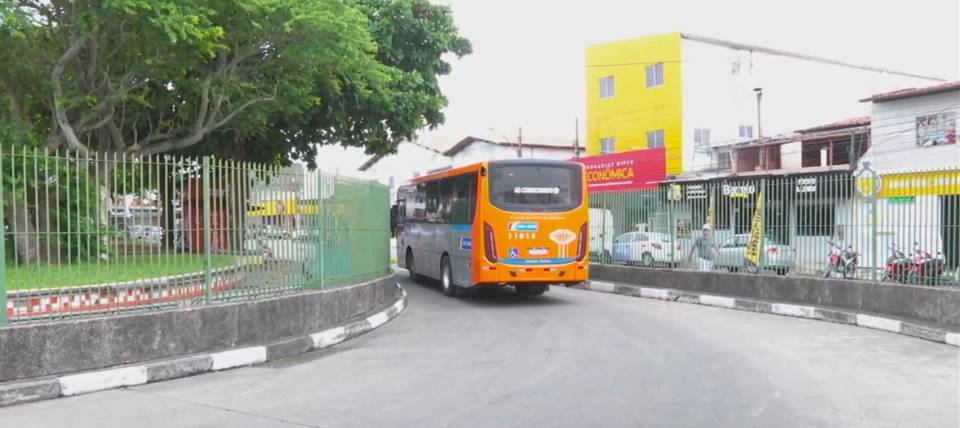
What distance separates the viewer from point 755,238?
557 inches

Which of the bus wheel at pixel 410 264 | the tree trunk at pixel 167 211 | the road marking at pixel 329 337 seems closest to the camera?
the tree trunk at pixel 167 211

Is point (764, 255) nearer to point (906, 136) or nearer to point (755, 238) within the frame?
point (755, 238)

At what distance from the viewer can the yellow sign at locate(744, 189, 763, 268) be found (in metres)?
13.9

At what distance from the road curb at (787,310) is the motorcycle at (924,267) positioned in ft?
2.70

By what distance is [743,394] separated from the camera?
6.41 meters

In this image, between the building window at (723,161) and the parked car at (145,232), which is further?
the building window at (723,161)

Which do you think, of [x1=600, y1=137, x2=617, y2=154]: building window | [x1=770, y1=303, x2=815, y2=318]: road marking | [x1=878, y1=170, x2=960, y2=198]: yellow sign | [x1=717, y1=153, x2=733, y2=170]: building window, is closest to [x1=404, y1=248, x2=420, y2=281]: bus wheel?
[x1=770, y1=303, x2=815, y2=318]: road marking

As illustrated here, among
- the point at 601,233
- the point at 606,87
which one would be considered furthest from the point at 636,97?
the point at 601,233

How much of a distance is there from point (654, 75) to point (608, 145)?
461 centimetres

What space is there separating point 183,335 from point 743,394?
568 centimetres

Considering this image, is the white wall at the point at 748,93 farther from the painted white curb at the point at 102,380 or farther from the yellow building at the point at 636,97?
the painted white curb at the point at 102,380

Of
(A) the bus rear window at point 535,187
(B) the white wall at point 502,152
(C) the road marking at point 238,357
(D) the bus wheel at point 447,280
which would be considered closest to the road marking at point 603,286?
(D) the bus wheel at point 447,280

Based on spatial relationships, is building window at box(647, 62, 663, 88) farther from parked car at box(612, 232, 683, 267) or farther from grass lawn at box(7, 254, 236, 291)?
grass lawn at box(7, 254, 236, 291)

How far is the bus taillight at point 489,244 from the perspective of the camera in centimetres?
1352
